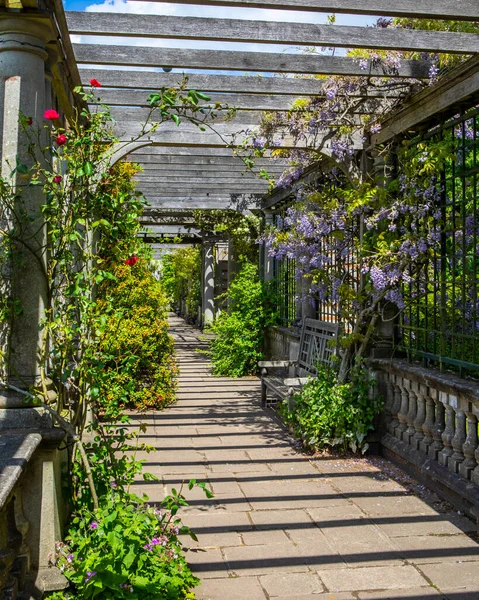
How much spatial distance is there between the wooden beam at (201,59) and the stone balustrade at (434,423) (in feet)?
8.26

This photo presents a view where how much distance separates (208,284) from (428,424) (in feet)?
45.3

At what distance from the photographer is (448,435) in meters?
4.88

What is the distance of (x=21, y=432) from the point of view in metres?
3.20

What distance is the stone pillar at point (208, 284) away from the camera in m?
18.7

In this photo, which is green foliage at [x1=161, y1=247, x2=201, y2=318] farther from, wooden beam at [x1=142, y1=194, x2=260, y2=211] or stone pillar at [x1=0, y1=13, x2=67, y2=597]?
stone pillar at [x1=0, y1=13, x2=67, y2=597]

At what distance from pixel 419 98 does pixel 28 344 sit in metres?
3.78

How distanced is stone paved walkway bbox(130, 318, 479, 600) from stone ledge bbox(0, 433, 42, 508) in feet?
3.82

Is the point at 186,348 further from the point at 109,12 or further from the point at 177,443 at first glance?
the point at 109,12

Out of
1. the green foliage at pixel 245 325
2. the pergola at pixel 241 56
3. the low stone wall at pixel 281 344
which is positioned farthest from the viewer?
the green foliage at pixel 245 325

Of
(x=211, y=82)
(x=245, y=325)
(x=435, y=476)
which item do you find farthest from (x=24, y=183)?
(x=245, y=325)

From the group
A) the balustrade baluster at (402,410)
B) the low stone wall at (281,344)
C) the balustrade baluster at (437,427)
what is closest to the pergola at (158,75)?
the balustrade baluster at (437,427)

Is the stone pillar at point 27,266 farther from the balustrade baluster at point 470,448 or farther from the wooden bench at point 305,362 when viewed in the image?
the wooden bench at point 305,362

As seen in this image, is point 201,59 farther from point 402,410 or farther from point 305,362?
point 305,362

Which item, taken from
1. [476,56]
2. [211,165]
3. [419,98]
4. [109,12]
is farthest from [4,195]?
[211,165]
